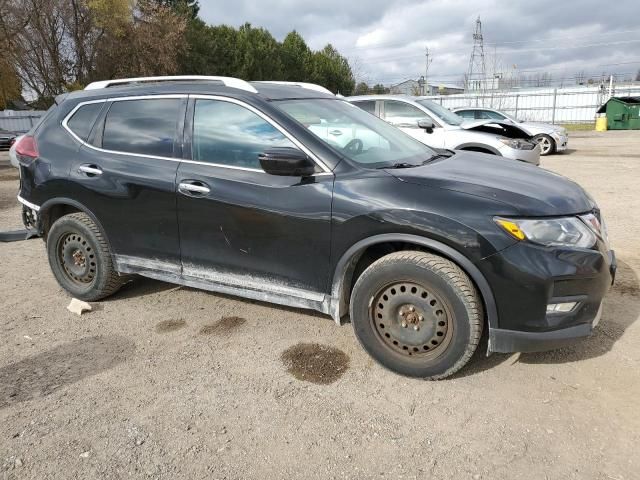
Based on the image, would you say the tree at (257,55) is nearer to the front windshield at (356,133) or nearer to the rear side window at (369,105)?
the rear side window at (369,105)

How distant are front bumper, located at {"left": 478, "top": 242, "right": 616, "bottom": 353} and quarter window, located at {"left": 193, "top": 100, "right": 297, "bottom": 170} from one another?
61.2 inches

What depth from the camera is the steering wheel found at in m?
3.44

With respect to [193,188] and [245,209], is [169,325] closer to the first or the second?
[193,188]

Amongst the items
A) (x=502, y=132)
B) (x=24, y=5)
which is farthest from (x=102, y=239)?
(x=24, y=5)

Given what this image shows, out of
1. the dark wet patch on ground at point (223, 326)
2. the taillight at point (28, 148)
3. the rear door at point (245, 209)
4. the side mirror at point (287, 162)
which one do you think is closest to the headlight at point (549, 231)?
the rear door at point (245, 209)

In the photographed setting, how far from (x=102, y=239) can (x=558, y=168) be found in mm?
11331

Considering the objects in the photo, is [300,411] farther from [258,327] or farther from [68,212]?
[68,212]

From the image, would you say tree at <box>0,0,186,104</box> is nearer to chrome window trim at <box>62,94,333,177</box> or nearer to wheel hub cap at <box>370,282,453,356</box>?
chrome window trim at <box>62,94,333,177</box>

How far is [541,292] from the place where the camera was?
2744mm

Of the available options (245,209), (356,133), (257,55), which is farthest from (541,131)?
(257,55)

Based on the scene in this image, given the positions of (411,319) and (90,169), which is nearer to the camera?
(411,319)

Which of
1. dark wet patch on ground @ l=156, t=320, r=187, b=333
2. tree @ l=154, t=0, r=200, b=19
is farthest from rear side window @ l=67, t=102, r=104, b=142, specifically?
tree @ l=154, t=0, r=200, b=19

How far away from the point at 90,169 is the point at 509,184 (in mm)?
3074

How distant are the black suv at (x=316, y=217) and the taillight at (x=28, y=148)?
15 mm
